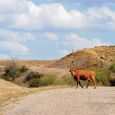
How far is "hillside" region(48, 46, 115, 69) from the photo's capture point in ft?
362

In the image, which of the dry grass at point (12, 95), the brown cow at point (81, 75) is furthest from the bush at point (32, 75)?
the brown cow at point (81, 75)

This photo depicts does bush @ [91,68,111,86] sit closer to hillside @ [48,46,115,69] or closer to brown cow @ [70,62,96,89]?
brown cow @ [70,62,96,89]

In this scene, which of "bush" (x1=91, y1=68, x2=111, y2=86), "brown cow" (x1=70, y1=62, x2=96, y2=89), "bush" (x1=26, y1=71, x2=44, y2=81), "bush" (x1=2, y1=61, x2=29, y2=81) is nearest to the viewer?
"brown cow" (x1=70, y1=62, x2=96, y2=89)

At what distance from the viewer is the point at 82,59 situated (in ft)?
380

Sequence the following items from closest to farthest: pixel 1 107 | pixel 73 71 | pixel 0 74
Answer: pixel 1 107 < pixel 73 71 < pixel 0 74

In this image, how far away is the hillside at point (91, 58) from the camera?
11025 centimetres

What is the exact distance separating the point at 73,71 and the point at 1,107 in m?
17.0

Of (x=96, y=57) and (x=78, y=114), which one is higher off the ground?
(x=96, y=57)

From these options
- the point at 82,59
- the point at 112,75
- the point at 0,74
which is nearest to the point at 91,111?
the point at 112,75

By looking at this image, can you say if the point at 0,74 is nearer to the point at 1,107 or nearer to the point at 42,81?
the point at 42,81

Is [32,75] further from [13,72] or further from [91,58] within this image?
[91,58]

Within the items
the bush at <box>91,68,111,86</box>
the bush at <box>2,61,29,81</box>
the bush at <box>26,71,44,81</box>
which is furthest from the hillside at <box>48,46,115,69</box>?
the bush at <box>91,68,111,86</box>

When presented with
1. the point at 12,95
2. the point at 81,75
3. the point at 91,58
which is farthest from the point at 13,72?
the point at 12,95

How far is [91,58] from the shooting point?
11469 centimetres
